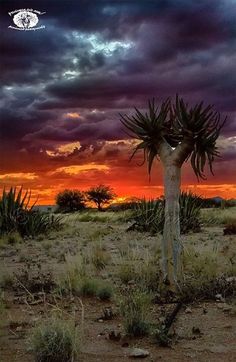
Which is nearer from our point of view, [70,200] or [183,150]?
[183,150]

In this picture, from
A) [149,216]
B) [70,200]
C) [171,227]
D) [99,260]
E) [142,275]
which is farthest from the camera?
[70,200]

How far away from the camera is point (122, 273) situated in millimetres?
9945

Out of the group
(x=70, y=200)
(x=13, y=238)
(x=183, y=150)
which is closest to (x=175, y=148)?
(x=183, y=150)

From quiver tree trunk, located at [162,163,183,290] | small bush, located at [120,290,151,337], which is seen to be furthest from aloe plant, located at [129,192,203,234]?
small bush, located at [120,290,151,337]

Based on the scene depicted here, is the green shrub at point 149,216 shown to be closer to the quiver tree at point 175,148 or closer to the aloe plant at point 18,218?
the aloe plant at point 18,218

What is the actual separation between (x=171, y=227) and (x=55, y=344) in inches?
141

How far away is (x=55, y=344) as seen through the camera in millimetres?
5477

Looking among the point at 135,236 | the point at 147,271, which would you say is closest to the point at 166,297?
the point at 147,271

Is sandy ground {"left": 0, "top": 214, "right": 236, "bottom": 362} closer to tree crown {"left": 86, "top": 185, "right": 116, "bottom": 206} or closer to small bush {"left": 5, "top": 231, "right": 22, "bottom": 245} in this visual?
small bush {"left": 5, "top": 231, "right": 22, "bottom": 245}

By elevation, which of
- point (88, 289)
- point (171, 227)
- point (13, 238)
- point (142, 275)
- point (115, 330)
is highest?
point (171, 227)

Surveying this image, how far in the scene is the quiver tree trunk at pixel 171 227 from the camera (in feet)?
28.2

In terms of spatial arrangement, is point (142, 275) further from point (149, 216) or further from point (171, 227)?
point (149, 216)

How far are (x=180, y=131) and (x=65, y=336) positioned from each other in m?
4.16

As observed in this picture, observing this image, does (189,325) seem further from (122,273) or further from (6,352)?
(122,273)
